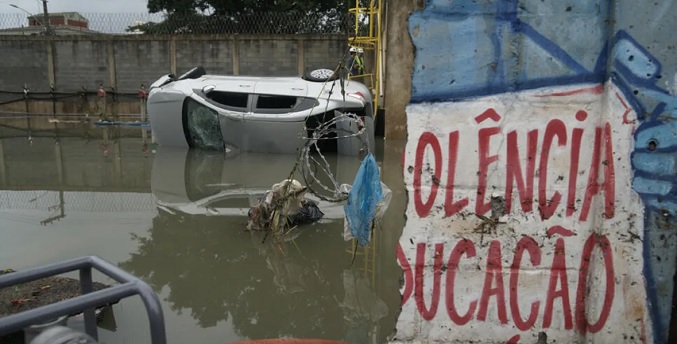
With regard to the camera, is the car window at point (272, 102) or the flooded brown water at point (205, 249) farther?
the car window at point (272, 102)

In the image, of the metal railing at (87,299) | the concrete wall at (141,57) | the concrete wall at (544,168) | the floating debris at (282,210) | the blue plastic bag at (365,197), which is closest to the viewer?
the metal railing at (87,299)

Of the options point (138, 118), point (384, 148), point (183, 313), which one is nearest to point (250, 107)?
point (384, 148)

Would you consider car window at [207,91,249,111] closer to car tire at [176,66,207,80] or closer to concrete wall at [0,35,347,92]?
car tire at [176,66,207,80]

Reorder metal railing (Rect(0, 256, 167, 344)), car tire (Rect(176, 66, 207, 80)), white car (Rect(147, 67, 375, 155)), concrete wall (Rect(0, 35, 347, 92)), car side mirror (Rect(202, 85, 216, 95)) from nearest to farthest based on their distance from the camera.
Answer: metal railing (Rect(0, 256, 167, 344))
white car (Rect(147, 67, 375, 155))
car side mirror (Rect(202, 85, 216, 95))
car tire (Rect(176, 66, 207, 80))
concrete wall (Rect(0, 35, 347, 92))

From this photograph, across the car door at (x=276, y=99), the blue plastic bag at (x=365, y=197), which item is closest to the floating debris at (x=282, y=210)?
the blue plastic bag at (x=365, y=197)

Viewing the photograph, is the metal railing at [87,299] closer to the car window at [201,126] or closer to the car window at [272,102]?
the car window at [272,102]

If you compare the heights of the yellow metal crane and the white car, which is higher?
the yellow metal crane

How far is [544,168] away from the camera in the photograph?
100 inches

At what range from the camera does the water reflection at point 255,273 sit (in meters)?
3.83

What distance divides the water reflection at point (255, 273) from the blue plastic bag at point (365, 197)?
49cm

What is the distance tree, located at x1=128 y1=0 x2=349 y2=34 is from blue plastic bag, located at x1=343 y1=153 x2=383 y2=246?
56.1 ft

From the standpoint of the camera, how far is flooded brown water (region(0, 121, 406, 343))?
12.5 feet

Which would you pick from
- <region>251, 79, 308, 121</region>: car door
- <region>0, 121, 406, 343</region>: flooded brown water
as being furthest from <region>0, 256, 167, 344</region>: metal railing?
<region>251, 79, 308, 121</region>: car door

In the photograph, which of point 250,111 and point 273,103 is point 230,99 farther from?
point 273,103
